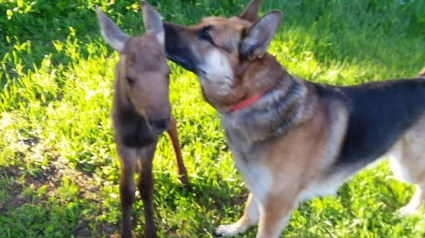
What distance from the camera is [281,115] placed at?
3146 mm

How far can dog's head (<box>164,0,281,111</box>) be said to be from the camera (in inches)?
118

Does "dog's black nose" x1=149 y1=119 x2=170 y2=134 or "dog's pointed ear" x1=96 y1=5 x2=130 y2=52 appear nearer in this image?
"dog's black nose" x1=149 y1=119 x2=170 y2=134

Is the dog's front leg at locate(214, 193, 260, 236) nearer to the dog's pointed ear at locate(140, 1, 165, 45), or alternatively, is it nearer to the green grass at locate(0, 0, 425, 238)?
the green grass at locate(0, 0, 425, 238)

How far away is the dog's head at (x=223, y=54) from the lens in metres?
2.99

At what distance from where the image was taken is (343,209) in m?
3.85

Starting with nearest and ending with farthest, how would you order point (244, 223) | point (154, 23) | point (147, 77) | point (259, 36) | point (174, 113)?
point (147, 77) → point (259, 36) → point (154, 23) → point (244, 223) → point (174, 113)

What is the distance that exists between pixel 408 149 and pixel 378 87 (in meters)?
0.49

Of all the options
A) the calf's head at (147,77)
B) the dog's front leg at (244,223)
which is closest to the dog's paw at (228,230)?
the dog's front leg at (244,223)

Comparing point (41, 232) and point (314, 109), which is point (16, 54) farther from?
point (314, 109)

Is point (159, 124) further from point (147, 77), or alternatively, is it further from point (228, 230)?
point (228, 230)

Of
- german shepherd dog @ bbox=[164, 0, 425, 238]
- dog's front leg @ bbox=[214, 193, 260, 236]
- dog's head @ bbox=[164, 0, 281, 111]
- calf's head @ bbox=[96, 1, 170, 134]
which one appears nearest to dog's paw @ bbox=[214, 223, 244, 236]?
dog's front leg @ bbox=[214, 193, 260, 236]

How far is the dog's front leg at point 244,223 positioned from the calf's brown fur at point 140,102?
A: 0.50 metres

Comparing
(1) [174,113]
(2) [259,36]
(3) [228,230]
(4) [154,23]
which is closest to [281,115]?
(2) [259,36]

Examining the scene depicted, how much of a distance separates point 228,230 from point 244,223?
0.41 feet
